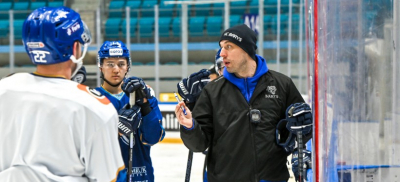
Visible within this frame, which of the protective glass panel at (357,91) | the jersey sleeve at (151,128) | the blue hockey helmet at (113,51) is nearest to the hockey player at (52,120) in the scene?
the protective glass panel at (357,91)

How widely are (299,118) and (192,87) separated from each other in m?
0.95

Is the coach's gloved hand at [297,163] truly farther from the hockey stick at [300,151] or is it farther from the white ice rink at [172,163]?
the white ice rink at [172,163]

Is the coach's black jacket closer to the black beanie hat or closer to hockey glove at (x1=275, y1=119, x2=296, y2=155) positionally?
hockey glove at (x1=275, y1=119, x2=296, y2=155)

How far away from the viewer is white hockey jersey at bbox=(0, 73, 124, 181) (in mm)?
1323

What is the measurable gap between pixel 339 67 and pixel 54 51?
2.63 ft

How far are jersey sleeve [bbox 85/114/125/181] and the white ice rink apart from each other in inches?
138

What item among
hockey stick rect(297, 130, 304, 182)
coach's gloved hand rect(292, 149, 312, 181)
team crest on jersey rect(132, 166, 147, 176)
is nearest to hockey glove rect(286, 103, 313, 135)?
hockey stick rect(297, 130, 304, 182)

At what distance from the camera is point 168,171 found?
551cm

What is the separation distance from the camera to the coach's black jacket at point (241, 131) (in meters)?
2.21

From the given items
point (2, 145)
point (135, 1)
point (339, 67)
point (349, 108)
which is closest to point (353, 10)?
point (339, 67)

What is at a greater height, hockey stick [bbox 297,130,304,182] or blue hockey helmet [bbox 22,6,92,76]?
blue hockey helmet [bbox 22,6,92,76]

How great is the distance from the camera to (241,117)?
2.22 meters

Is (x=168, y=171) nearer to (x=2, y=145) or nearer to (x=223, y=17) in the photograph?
(x=223, y=17)

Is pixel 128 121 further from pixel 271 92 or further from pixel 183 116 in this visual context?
pixel 271 92
